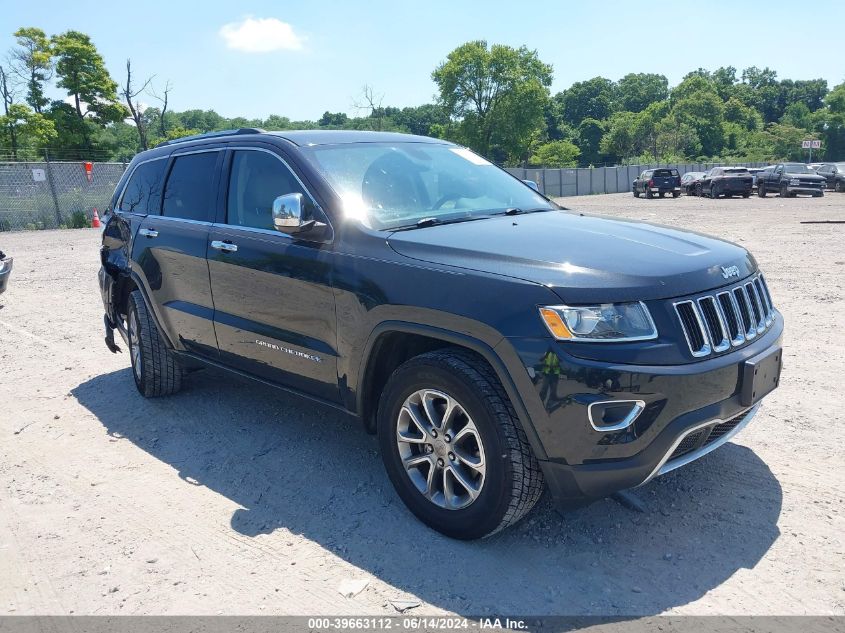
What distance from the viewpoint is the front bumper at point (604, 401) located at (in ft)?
8.91

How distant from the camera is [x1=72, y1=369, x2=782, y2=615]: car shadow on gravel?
114 inches

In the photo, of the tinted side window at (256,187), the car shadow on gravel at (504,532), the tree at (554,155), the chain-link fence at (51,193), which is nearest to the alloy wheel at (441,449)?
the car shadow on gravel at (504,532)

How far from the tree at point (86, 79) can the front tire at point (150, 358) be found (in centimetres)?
5162

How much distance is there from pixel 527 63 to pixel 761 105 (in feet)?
297

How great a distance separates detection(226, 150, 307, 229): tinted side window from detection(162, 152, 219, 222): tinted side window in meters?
0.26

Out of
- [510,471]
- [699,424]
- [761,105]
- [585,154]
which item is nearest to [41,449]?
[510,471]

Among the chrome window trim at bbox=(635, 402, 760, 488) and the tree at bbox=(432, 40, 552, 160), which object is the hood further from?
the tree at bbox=(432, 40, 552, 160)

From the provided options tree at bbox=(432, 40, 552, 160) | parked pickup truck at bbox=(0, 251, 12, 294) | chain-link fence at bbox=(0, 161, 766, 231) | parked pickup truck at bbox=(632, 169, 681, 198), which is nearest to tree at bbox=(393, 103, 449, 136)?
tree at bbox=(432, 40, 552, 160)

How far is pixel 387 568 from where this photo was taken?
3104mm

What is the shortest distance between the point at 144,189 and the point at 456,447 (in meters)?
3.68

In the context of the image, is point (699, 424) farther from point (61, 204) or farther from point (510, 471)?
point (61, 204)

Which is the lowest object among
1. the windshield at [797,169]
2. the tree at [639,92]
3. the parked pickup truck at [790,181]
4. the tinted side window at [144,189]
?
the parked pickup truck at [790,181]

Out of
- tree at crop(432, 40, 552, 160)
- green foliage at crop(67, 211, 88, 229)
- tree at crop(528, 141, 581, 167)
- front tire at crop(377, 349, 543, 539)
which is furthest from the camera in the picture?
tree at crop(528, 141, 581, 167)

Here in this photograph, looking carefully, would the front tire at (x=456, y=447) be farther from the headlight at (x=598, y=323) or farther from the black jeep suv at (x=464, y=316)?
the headlight at (x=598, y=323)
